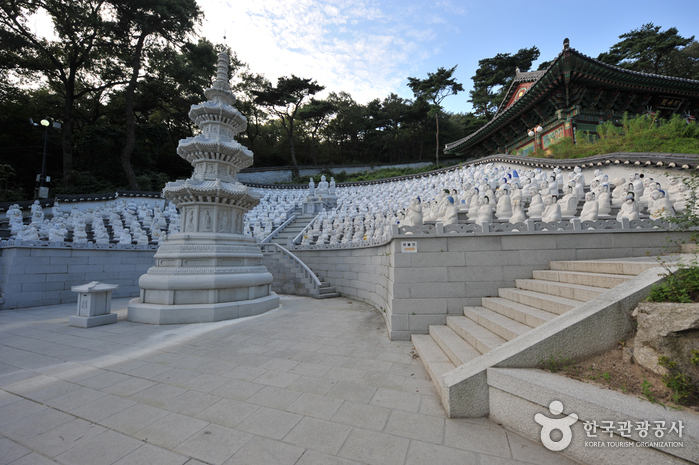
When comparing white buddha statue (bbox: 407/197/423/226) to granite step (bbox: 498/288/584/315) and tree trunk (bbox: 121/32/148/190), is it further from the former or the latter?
tree trunk (bbox: 121/32/148/190)

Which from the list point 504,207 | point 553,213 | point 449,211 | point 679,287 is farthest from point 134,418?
point 504,207

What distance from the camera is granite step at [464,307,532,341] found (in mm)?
3889

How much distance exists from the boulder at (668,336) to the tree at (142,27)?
3037 centimetres

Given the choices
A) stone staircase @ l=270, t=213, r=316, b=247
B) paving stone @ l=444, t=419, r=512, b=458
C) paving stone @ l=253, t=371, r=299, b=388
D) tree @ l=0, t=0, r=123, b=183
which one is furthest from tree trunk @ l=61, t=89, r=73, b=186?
paving stone @ l=444, t=419, r=512, b=458

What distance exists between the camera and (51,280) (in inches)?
402

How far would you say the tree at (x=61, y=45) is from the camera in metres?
21.0

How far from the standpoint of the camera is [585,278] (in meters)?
4.35

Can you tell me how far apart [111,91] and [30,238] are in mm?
28953

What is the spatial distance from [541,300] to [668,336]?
1730mm

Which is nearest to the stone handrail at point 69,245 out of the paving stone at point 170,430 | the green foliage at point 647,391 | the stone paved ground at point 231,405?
A: the stone paved ground at point 231,405

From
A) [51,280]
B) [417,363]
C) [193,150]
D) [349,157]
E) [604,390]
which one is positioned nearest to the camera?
[604,390]

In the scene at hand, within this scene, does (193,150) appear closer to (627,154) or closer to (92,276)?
(92,276)

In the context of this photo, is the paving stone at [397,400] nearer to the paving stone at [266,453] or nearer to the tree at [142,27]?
the paving stone at [266,453]

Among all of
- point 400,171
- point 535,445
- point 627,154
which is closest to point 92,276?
point 535,445
